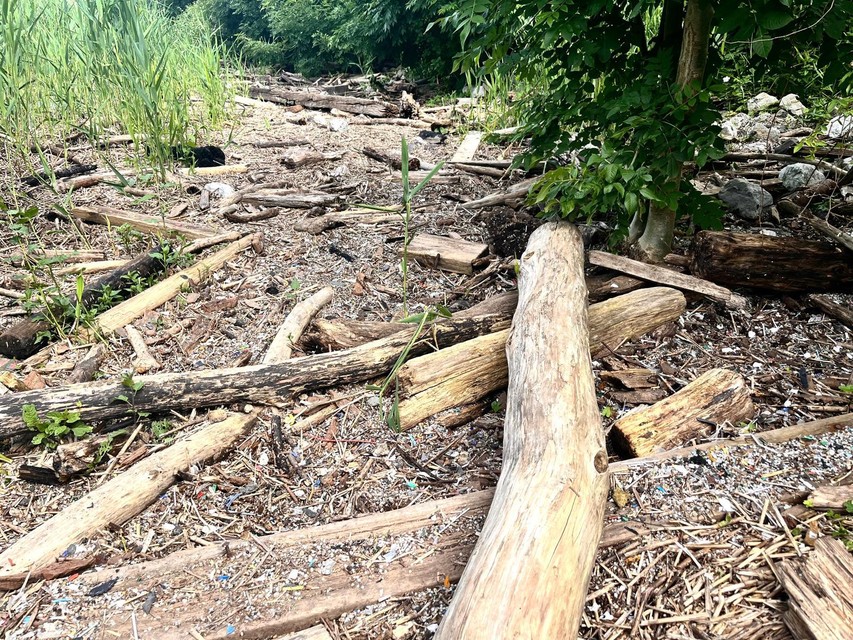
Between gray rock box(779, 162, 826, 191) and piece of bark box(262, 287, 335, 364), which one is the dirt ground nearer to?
piece of bark box(262, 287, 335, 364)

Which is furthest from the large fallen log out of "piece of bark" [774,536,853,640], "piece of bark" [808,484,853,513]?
"piece of bark" [774,536,853,640]

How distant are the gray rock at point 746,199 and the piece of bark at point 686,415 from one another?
5.83 ft

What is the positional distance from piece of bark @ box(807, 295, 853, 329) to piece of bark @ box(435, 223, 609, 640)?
54.9 inches

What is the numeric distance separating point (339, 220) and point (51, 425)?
7.65 feet

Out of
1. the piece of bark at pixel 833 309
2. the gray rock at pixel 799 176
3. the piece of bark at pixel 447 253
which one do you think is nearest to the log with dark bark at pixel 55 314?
the piece of bark at pixel 447 253

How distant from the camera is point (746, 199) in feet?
12.1

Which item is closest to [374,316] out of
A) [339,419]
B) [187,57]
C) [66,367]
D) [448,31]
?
[339,419]

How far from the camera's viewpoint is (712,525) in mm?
1776

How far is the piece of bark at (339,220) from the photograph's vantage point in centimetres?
399

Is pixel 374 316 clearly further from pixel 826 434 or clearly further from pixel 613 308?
pixel 826 434

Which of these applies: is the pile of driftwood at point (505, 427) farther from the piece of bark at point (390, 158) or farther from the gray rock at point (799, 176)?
the piece of bark at point (390, 158)

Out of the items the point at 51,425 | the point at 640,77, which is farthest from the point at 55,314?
the point at 640,77

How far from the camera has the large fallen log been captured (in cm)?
240

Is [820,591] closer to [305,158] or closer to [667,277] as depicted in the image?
[667,277]
